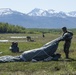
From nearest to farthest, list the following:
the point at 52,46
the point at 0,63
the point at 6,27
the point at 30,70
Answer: the point at 30,70 < the point at 0,63 < the point at 52,46 < the point at 6,27

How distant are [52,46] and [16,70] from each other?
5347 mm

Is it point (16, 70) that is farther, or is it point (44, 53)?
point (44, 53)

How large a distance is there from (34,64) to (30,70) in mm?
1766

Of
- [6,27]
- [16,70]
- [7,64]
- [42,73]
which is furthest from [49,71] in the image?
[6,27]

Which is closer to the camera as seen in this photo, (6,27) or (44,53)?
(44,53)

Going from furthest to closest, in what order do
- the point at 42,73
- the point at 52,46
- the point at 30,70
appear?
1. the point at 52,46
2. the point at 30,70
3. the point at 42,73

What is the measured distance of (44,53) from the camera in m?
25.9

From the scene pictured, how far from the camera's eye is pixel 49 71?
2075 centimetres

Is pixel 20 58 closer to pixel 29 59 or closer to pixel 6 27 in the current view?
pixel 29 59

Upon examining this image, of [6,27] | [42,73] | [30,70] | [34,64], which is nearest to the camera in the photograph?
[42,73]

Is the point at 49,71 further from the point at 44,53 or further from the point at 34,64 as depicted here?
the point at 44,53

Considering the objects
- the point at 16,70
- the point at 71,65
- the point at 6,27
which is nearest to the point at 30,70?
the point at 16,70

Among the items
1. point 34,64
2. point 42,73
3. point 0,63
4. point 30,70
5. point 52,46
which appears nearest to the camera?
point 42,73

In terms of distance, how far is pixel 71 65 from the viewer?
73.2 feet
